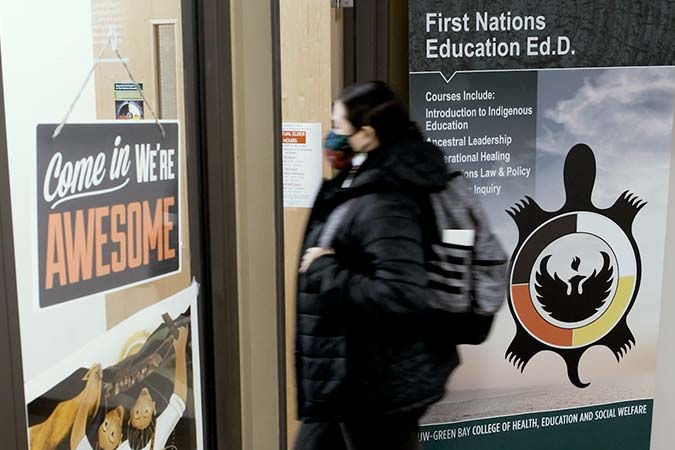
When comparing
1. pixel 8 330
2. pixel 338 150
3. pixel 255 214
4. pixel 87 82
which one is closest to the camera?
pixel 8 330

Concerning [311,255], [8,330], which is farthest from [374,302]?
[8,330]

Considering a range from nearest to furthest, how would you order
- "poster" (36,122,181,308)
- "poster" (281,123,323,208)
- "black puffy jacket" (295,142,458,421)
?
"poster" (36,122,181,308) < "black puffy jacket" (295,142,458,421) < "poster" (281,123,323,208)

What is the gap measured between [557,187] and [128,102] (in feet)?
5.23

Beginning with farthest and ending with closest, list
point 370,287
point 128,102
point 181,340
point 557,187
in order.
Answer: point 557,187 → point 370,287 → point 181,340 → point 128,102

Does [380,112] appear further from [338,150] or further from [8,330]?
[8,330]

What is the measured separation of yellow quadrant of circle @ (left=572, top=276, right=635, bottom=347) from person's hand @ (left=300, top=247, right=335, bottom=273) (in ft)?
2.93

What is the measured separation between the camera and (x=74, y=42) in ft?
3.77

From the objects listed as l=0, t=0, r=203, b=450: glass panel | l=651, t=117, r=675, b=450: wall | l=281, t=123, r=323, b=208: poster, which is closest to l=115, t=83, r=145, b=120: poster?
l=0, t=0, r=203, b=450: glass panel

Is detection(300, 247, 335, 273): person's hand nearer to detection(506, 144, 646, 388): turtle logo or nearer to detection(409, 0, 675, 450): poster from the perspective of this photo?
detection(409, 0, 675, 450): poster

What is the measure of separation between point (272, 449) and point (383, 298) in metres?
0.64

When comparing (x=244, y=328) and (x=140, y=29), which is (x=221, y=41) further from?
(x=244, y=328)

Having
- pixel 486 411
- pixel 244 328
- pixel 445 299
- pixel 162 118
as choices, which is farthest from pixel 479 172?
pixel 162 118

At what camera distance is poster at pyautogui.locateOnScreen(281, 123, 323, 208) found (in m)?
2.61

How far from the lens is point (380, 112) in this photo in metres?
2.33
